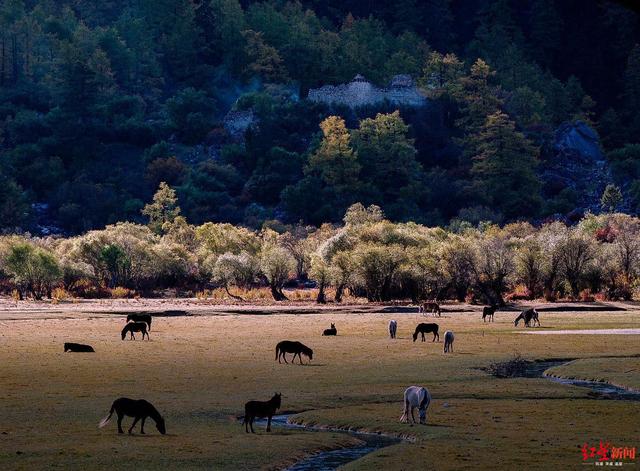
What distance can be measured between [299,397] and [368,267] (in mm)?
68583

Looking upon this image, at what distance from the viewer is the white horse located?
3888 centimetres

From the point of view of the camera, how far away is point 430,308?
97375 mm

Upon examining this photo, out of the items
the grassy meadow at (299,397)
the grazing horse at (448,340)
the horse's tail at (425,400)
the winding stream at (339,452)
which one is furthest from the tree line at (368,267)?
the winding stream at (339,452)

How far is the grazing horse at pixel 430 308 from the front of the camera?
95125mm

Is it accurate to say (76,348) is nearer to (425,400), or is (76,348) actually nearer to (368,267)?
(425,400)

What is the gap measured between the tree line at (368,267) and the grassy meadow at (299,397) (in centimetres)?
3706

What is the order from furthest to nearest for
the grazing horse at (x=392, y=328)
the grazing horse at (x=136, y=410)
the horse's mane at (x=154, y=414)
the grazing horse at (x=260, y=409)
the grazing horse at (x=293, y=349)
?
1. the grazing horse at (x=392, y=328)
2. the grazing horse at (x=293, y=349)
3. the grazing horse at (x=260, y=409)
4. the horse's mane at (x=154, y=414)
5. the grazing horse at (x=136, y=410)

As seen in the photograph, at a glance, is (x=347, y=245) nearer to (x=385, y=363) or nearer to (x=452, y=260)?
(x=452, y=260)

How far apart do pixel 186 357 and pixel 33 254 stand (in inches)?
2547

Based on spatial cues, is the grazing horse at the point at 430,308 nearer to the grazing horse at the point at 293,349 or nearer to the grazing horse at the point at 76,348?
the grazing horse at the point at 293,349

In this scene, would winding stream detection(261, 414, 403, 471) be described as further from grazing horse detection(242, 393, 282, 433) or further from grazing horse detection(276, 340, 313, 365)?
grazing horse detection(276, 340, 313, 365)

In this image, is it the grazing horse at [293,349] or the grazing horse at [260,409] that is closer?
the grazing horse at [260,409]

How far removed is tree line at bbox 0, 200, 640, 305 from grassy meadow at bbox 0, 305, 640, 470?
3706 centimetres

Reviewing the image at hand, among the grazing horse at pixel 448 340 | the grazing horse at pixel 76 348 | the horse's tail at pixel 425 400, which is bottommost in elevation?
the horse's tail at pixel 425 400
